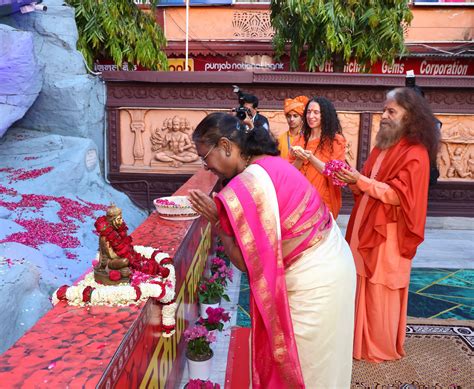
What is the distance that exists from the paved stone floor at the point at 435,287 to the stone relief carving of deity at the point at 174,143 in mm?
3219

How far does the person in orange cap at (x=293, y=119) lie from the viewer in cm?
403

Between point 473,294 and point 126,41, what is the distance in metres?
7.29

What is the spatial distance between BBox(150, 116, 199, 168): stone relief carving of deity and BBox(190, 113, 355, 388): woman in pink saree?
5.98 metres

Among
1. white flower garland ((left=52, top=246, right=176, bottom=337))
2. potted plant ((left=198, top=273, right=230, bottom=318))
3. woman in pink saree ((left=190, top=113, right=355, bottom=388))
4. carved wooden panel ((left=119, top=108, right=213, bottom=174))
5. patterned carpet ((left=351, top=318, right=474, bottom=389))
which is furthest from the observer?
carved wooden panel ((left=119, top=108, right=213, bottom=174))

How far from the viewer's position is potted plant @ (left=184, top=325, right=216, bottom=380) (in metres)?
2.89

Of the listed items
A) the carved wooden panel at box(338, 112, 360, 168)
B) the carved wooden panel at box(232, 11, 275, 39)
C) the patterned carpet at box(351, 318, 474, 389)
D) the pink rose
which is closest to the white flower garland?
the pink rose

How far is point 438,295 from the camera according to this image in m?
4.81

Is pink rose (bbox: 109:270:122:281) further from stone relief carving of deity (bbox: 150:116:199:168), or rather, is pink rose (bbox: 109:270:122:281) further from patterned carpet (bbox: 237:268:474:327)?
stone relief carving of deity (bbox: 150:116:199:168)

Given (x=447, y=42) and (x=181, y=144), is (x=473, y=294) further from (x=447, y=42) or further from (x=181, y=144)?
(x=447, y=42)

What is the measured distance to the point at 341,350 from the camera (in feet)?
6.24

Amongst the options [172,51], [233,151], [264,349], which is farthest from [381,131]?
[172,51]

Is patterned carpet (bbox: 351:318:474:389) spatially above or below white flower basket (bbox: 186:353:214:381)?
below

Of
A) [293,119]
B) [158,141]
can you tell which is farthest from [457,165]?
[158,141]

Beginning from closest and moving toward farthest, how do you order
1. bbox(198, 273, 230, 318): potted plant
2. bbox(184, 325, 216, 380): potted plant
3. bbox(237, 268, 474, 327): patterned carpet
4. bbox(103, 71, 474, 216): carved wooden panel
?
bbox(184, 325, 216, 380): potted plant → bbox(198, 273, 230, 318): potted plant → bbox(237, 268, 474, 327): patterned carpet → bbox(103, 71, 474, 216): carved wooden panel
